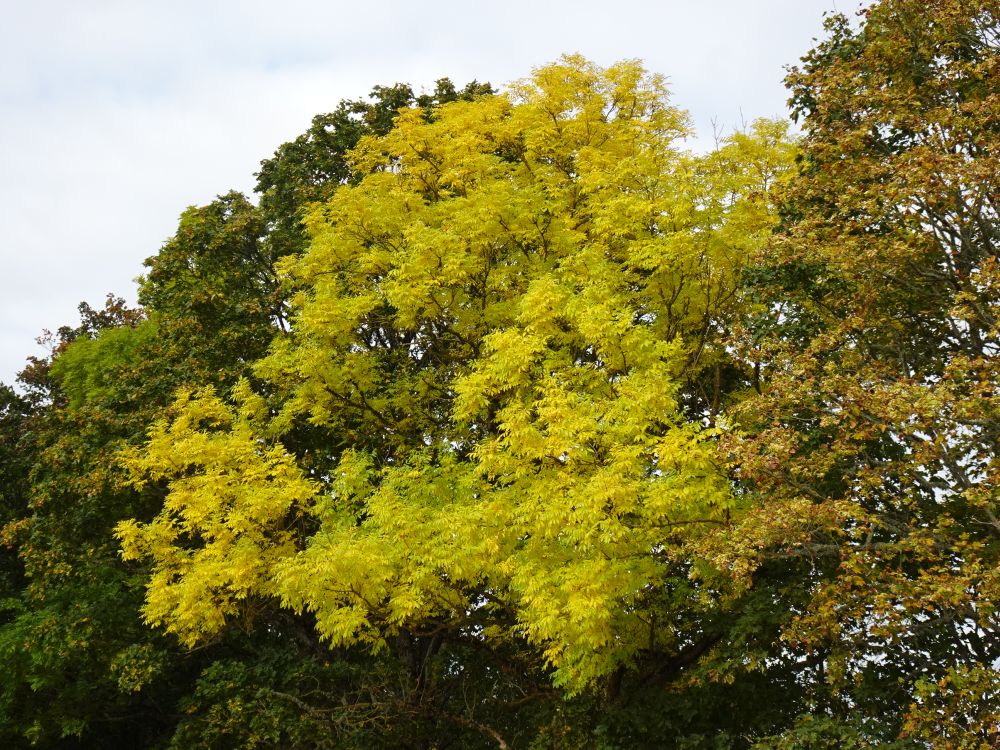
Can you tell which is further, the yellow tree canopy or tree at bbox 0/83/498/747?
tree at bbox 0/83/498/747

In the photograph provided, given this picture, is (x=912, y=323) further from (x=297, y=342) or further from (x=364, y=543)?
(x=297, y=342)

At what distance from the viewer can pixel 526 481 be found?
43.3 feet

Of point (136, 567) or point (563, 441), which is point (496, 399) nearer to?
point (563, 441)

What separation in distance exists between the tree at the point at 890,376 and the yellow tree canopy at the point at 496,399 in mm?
1177

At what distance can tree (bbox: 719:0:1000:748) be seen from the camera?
9.48 meters

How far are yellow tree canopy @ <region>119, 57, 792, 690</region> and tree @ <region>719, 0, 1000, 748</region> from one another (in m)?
1.18

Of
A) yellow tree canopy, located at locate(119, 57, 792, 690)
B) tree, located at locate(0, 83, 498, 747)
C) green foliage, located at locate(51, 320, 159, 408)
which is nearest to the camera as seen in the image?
yellow tree canopy, located at locate(119, 57, 792, 690)

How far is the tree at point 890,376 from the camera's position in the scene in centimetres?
948

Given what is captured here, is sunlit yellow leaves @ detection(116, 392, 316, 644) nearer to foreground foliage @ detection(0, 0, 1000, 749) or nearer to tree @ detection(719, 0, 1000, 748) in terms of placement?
foreground foliage @ detection(0, 0, 1000, 749)

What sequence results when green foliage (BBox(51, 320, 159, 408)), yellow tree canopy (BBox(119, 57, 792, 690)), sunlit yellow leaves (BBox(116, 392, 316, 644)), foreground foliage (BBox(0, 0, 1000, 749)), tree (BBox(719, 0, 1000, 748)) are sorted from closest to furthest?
1. tree (BBox(719, 0, 1000, 748))
2. foreground foliage (BBox(0, 0, 1000, 749))
3. yellow tree canopy (BBox(119, 57, 792, 690))
4. sunlit yellow leaves (BBox(116, 392, 316, 644))
5. green foliage (BBox(51, 320, 159, 408))

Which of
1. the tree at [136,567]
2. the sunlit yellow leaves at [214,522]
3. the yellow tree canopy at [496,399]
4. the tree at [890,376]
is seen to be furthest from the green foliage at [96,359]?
the tree at [890,376]

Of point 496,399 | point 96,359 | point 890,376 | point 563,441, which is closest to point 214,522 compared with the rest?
point 496,399

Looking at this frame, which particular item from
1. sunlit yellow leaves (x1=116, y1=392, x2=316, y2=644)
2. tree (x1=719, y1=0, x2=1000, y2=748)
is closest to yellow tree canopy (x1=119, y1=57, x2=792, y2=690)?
sunlit yellow leaves (x1=116, y1=392, x2=316, y2=644)

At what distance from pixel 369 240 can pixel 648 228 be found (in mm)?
5820
